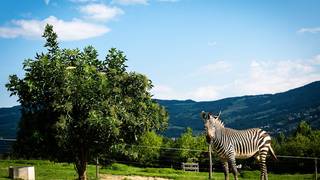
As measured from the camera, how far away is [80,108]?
54.8ft

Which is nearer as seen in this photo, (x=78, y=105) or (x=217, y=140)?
(x=78, y=105)

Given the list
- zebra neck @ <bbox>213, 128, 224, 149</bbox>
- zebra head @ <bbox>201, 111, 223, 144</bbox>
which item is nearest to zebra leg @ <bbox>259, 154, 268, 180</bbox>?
zebra neck @ <bbox>213, 128, 224, 149</bbox>

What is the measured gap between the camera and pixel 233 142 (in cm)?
1962

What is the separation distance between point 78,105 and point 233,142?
6.86 m

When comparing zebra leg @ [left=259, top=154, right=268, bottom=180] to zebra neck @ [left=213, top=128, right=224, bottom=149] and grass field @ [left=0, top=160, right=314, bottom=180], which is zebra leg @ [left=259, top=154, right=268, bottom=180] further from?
grass field @ [left=0, top=160, right=314, bottom=180]

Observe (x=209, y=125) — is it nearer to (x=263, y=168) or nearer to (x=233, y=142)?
(x=233, y=142)

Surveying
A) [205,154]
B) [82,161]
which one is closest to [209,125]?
[82,161]

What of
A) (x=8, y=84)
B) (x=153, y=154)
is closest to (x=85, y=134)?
(x=8, y=84)

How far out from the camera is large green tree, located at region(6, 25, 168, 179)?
16344 millimetres

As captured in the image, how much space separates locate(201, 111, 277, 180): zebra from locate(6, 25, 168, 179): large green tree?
86.6 inches

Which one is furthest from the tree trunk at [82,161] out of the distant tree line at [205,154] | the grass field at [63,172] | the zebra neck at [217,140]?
the distant tree line at [205,154]

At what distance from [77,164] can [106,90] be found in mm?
3359

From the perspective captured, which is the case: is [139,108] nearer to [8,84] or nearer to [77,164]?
[77,164]

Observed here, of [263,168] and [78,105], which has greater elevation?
[78,105]
